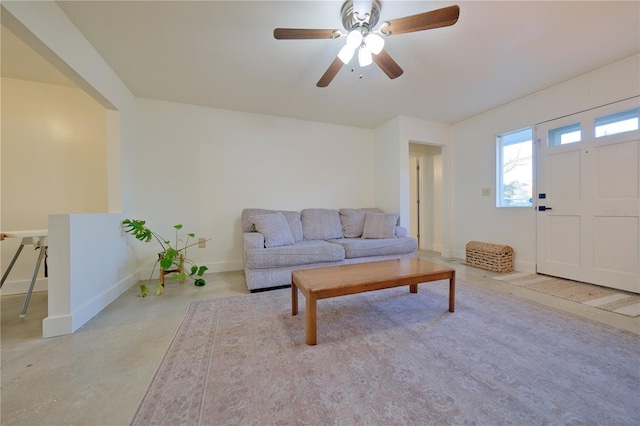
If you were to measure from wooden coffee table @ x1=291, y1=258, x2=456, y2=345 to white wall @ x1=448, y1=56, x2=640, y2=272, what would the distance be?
212 centimetres

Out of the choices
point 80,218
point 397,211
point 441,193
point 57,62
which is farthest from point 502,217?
point 57,62

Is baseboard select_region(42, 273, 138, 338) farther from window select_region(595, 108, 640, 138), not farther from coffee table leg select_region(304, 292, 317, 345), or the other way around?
window select_region(595, 108, 640, 138)

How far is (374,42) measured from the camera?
1582 mm

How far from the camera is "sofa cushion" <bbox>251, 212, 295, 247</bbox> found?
271cm

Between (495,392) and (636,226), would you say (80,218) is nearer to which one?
(495,392)

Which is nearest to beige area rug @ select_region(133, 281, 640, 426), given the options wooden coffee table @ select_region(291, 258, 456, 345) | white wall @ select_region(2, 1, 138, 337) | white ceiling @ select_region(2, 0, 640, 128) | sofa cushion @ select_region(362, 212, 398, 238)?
wooden coffee table @ select_region(291, 258, 456, 345)

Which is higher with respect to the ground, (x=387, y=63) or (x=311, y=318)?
(x=387, y=63)

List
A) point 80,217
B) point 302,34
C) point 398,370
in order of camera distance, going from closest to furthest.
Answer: point 398,370
point 302,34
point 80,217

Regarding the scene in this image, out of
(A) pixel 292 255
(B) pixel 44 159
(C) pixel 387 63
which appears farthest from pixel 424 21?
(B) pixel 44 159

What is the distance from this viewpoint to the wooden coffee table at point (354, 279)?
1.46 m

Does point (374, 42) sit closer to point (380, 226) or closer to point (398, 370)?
point (398, 370)

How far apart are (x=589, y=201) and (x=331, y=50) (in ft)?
11.0

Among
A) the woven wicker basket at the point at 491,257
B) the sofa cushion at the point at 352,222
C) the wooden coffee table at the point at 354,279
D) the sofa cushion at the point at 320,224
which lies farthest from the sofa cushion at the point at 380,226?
the woven wicker basket at the point at 491,257

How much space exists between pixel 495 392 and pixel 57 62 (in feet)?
11.7
